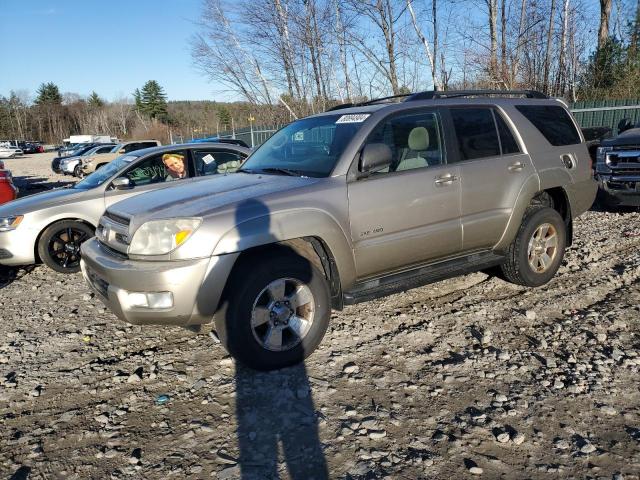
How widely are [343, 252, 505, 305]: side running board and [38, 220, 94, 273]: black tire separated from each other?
14.4ft

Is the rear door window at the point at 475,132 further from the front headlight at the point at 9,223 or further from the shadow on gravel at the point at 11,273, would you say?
the shadow on gravel at the point at 11,273

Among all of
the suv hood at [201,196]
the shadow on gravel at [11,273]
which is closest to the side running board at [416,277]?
the suv hood at [201,196]

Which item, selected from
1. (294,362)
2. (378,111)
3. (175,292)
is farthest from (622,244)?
(175,292)

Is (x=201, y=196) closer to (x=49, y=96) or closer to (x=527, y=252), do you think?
(x=527, y=252)

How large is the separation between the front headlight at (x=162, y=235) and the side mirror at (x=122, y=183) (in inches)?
136

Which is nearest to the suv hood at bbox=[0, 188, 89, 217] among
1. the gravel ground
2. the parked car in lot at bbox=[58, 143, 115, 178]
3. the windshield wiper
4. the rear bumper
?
the gravel ground

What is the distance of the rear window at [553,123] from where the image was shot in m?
4.97

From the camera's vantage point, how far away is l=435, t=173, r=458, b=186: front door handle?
4130 millimetres

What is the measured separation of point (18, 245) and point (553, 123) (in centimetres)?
636

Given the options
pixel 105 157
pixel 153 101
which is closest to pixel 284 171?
pixel 105 157

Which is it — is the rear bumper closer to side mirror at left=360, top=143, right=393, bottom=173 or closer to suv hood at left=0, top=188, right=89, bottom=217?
side mirror at left=360, top=143, right=393, bottom=173

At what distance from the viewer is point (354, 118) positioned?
13.5ft

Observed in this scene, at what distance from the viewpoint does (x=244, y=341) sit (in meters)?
3.33

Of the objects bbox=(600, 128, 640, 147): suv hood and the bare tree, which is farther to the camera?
the bare tree
